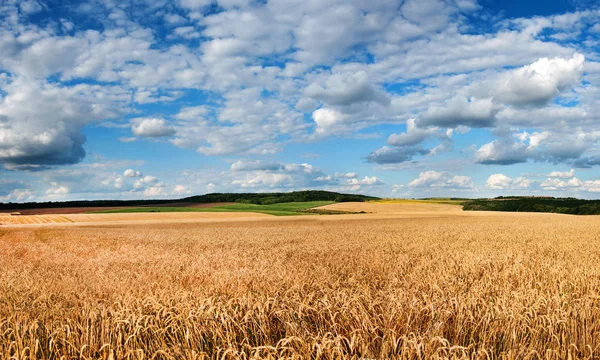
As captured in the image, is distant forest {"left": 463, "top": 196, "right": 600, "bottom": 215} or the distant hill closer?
distant forest {"left": 463, "top": 196, "right": 600, "bottom": 215}

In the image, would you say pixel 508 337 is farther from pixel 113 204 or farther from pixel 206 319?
pixel 113 204

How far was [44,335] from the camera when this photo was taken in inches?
214

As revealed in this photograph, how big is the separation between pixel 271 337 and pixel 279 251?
11851 millimetres

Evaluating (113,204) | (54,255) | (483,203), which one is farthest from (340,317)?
(113,204)

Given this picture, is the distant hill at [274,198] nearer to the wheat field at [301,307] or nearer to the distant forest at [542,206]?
the distant forest at [542,206]

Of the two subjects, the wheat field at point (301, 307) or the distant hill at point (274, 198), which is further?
the distant hill at point (274, 198)

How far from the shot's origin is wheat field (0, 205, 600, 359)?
15.9 ft

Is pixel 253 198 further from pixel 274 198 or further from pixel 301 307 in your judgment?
pixel 301 307

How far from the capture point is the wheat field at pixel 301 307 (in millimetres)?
4836

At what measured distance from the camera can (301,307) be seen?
18.6 ft

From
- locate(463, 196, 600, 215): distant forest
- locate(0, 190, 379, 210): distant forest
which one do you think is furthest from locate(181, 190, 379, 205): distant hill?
locate(463, 196, 600, 215): distant forest

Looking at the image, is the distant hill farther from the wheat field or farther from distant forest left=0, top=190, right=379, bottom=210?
the wheat field

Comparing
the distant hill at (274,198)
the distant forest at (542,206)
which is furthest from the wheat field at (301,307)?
the distant hill at (274,198)

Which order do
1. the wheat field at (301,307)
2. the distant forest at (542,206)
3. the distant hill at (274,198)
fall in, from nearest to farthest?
1. the wheat field at (301,307)
2. the distant forest at (542,206)
3. the distant hill at (274,198)
